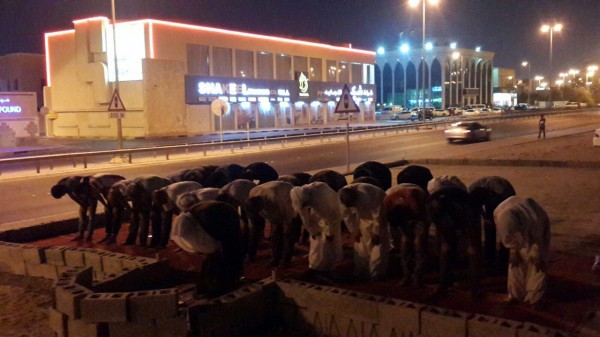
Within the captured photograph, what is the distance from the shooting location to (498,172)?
18969 millimetres

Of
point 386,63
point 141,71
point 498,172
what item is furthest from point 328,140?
point 386,63

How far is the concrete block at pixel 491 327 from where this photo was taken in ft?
16.0

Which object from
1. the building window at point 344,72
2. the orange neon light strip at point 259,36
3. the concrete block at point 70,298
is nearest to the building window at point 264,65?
the orange neon light strip at point 259,36

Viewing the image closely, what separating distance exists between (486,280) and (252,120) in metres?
49.3

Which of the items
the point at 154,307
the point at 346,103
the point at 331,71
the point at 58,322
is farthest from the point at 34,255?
the point at 331,71

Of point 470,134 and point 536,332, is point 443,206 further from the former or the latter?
point 470,134

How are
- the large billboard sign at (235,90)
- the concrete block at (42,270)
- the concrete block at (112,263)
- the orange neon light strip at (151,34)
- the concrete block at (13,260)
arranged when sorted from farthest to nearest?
the large billboard sign at (235,90) < the orange neon light strip at (151,34) < the concrete block at (13,260) < the concrete block at (42,270) < the concrete block at (112,263)

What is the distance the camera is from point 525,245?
5922 millimetres

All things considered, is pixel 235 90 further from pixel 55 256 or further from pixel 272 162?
pixel 55 256

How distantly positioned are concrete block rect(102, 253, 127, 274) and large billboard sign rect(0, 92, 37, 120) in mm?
31739

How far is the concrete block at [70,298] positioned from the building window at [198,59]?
44440 mm

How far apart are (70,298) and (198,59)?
150 ft

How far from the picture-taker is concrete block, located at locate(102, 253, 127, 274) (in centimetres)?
775

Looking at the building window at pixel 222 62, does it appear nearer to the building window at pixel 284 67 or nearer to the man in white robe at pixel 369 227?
the building window at pixel 284 67
